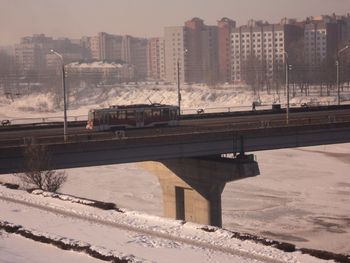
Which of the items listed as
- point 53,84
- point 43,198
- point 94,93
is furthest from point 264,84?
point 43,198

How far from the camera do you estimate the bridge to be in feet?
106

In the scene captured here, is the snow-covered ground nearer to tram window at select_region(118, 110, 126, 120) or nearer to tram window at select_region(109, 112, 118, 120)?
tram window at select_region(118, 110, 126, 120)

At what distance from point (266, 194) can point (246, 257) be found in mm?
31986

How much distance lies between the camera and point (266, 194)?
5091 cm

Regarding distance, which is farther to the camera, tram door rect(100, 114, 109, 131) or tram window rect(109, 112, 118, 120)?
tram window rect(109, 112, 118, 120)

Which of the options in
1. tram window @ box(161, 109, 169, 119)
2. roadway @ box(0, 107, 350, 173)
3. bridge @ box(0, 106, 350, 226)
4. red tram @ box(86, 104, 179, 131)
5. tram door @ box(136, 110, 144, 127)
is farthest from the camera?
tram window @ box(161, 109, 169, 119)

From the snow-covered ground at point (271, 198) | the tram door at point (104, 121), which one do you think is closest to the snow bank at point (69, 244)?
the snow-covered ground at point (271, 198)

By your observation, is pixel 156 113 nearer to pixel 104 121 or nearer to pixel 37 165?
pixel 104 121

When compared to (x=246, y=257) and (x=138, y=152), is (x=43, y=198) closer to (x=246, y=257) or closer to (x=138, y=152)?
(x=138, y=152)

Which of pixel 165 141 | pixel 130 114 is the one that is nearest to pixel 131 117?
pixel 130 114

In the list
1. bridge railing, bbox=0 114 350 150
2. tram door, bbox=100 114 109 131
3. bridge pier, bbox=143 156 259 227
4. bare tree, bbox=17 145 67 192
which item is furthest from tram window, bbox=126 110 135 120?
bare tree, bbox=17 145 67 192

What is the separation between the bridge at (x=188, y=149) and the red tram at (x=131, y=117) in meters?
2.86

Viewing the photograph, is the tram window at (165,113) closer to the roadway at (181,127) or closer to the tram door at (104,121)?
the roadway at (181,127)

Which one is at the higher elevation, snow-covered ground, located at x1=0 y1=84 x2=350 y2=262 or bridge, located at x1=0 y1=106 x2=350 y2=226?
bridge, located at x1=0 y1=106 x2=350 y2=226
